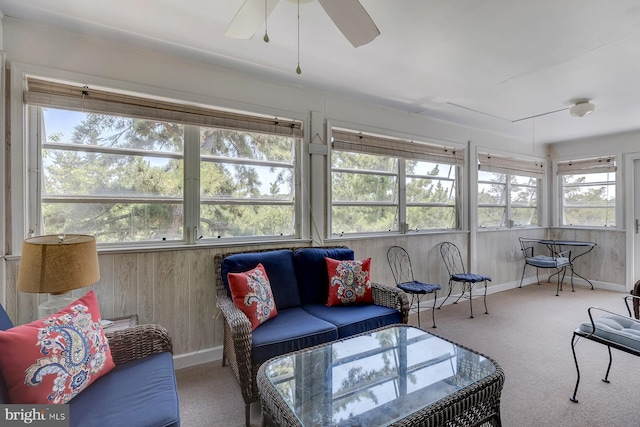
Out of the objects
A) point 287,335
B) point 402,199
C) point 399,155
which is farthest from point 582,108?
point 287,335

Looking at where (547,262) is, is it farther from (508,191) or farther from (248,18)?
(248,18)

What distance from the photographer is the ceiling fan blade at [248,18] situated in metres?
1.49

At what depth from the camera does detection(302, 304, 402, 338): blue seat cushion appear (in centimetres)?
220

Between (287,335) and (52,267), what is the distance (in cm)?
138

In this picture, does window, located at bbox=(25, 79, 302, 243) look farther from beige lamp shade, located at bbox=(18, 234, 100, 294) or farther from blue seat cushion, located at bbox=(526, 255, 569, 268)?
blue seat cushion, located at bbox=(526, 255, 569, 268)

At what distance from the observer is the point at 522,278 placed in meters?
5.02

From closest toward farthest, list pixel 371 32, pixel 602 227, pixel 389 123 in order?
pixel 371 32
pixel 389 123
pixel 602 227

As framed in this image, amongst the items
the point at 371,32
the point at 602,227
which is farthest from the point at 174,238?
the point at 602,227

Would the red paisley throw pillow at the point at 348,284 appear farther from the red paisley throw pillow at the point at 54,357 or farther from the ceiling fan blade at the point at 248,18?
the ceiling fan blade at the point at 248,18

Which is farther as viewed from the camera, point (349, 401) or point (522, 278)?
point (522, 278)

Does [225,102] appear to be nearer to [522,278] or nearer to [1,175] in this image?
[1,175]

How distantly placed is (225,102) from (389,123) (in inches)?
78.0

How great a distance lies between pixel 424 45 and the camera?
7.43 ft

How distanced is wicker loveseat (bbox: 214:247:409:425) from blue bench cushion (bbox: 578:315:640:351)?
4.02 feet
